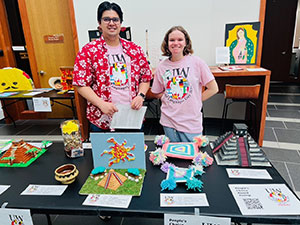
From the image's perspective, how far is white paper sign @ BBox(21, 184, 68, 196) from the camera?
3.04 feet

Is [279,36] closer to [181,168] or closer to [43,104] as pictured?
[43,104]

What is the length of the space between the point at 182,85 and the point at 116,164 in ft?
2.29

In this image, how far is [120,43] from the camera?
137cm

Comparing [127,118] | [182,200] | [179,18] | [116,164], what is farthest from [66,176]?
A: [179,18]

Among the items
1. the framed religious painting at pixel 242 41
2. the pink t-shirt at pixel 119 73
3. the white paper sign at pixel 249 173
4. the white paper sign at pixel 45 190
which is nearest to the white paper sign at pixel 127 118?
the pink t-shirt at pixel 119 73

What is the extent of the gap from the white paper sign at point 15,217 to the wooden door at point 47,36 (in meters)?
3.22

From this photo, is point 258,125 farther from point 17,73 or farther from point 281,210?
point 17,73

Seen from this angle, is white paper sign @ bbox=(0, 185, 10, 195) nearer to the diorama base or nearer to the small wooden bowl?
the small wooden bowl

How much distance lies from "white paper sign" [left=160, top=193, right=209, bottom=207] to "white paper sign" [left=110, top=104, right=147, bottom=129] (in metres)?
0.35

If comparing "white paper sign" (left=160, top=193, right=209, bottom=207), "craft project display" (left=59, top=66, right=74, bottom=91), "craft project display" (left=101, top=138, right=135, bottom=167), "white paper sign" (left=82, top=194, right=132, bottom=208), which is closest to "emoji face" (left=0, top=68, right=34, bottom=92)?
"craft project display" (left=59, top=66, right=74, bottom=91)

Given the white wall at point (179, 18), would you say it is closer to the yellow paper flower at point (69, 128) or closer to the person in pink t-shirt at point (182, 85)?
the person in pink t-shirt at point (182, 85)

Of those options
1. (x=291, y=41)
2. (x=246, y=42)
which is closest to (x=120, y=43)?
(x=246, y=42)

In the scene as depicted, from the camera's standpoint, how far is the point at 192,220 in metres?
0.76

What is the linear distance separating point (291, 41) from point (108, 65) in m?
6.22
